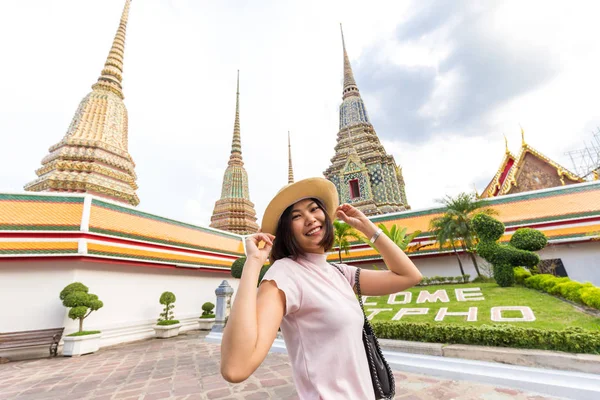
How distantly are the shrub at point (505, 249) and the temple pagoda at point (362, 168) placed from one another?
10.3 m

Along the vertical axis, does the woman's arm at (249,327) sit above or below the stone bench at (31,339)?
above

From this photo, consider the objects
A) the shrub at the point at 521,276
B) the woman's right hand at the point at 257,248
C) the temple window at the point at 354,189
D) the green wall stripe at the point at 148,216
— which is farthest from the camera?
the temple window at the point at 354,189

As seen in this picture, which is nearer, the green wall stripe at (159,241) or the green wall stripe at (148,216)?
the green wall stripe at (159,241)

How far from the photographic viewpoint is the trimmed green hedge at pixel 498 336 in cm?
367

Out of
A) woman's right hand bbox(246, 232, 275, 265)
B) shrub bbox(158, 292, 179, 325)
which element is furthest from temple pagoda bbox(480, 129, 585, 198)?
woman's right hand bbox(246, 232, 275, 265)

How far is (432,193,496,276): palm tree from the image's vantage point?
10.6 meters

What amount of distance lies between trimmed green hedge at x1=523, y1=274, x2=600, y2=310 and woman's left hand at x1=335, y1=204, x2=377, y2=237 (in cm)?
589

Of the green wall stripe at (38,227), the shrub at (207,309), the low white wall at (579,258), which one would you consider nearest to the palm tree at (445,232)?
the low white wall at (579,258)

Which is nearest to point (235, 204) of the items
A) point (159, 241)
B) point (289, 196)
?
point (159, 241)

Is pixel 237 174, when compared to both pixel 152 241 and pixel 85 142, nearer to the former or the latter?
pixel 85 142

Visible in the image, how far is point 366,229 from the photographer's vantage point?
162 cm

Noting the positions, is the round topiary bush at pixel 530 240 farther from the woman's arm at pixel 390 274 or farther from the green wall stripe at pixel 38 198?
the green wall stripe at pixel 38 198

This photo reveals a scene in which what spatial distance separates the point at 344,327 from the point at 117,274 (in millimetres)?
9940

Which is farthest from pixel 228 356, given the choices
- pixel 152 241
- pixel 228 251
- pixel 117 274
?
pixel 228 251
